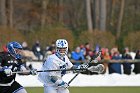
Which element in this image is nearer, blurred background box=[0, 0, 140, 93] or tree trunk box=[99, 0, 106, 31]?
blurred background box=[0, 0, 140, 93]

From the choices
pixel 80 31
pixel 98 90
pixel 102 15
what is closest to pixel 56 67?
pixel 98 90

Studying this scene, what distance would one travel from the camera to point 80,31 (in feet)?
144

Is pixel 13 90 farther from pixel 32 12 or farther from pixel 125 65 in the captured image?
pixel 32 12

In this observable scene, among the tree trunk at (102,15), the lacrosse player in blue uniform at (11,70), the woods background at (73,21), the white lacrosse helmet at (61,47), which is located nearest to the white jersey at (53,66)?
the white lacrosse helmet at (61,47)

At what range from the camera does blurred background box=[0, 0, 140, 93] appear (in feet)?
83.4

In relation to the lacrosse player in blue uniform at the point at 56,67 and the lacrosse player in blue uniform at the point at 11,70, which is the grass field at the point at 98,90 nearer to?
the lacrosse player in blue uniform at the point at 56,67

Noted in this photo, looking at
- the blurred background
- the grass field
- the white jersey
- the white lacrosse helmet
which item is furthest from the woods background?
the white lacrosse helmet

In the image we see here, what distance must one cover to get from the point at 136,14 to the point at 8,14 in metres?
11.1

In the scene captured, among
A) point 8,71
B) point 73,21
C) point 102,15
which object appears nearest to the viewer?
point 8,71

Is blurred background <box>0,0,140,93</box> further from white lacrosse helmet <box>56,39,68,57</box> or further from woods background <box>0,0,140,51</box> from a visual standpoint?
white lacrosse helmet <box>56,39,68,57</box>

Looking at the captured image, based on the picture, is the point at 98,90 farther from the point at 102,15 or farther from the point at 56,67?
the point at 102,15

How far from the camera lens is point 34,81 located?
24.1 meters

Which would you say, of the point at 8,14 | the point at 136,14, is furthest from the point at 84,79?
the point at 136,14

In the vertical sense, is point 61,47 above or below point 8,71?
above
